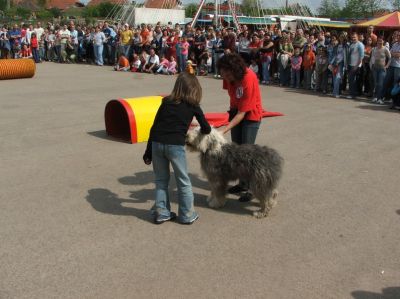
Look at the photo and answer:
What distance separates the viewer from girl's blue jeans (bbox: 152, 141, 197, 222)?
493cm

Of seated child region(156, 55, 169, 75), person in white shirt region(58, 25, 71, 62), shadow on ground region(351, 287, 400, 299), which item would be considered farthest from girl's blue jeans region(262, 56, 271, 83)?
shadow on ground region(351, 287, 400, 299)

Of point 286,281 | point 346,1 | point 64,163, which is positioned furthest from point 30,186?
point 346,1

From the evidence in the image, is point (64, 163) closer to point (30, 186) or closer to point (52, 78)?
point (30, 186)

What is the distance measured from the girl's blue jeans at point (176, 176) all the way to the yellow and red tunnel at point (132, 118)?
3477mm

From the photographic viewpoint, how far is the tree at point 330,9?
70.7 metres

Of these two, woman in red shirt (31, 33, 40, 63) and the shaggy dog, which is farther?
woman in red shirt (31, 33, 40, 63)

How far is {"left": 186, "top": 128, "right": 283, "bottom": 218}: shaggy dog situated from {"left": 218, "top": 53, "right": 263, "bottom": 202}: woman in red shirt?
232 mm

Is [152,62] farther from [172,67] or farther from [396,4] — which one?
[396,4]

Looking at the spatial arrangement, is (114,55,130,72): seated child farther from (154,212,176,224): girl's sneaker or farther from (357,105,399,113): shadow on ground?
(154,212,176,224): girl's sneaker

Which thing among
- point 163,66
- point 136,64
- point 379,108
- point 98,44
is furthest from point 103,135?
point 98,44

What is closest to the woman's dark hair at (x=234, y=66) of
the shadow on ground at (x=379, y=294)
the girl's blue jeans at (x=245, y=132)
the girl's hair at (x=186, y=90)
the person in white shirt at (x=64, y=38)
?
the girl's blue jeans at (x=245, y=132)

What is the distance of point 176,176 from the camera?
16.6 ft

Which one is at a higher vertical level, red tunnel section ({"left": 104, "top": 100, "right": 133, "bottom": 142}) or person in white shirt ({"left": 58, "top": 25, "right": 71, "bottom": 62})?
person in white shirt ({"left": 58, "top": 25, "right": 71, "bottom": 62})

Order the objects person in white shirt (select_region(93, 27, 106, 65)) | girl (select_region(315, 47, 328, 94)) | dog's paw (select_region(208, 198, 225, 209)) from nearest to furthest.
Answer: dog's paw (select_region(208, 198, 225, 209)), girl (select_region(315, 47, 328, 94)), person in white shirt (select_region(93, 27, 106, 65))
